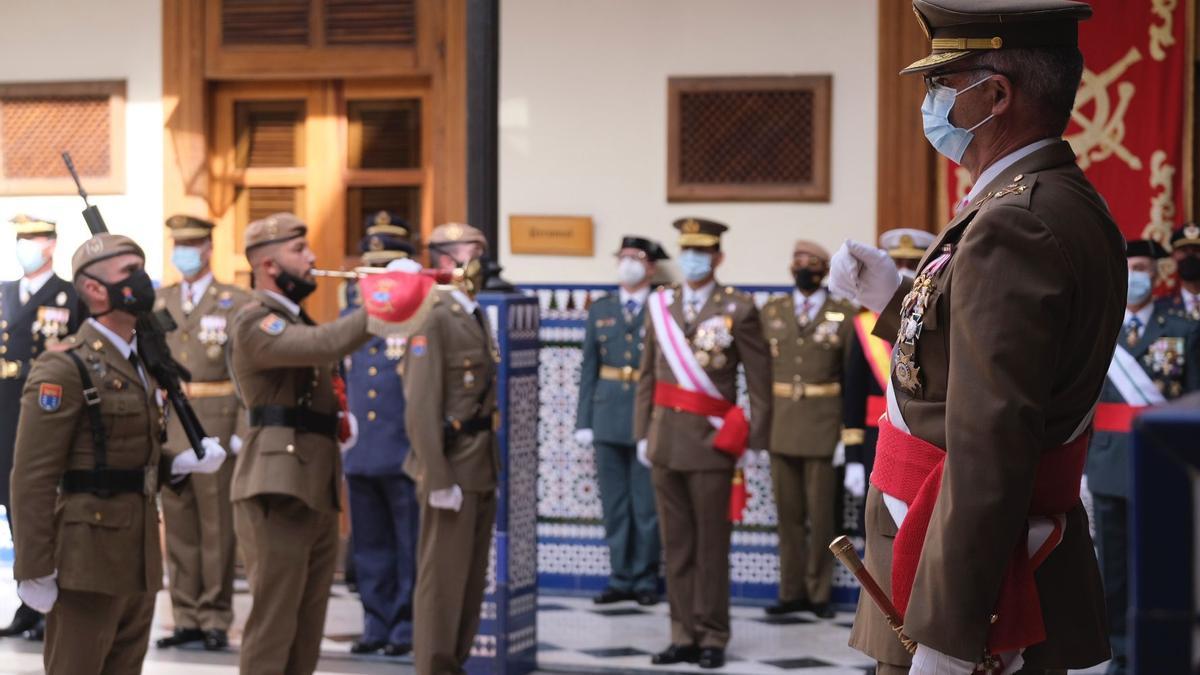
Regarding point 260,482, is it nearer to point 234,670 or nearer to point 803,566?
point 234,670

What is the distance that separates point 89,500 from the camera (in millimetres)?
4316

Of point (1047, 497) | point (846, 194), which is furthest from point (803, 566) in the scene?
point (1047, 497)

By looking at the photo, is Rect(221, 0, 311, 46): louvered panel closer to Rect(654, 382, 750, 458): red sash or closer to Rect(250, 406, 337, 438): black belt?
Rect(654, 382, 750, 458): red sash

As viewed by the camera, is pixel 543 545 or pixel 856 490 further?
pixel 543 545

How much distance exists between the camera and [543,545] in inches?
332

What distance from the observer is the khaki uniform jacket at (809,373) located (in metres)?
7.83

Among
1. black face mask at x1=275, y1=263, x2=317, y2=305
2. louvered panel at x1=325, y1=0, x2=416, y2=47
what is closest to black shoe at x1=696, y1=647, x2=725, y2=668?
black face mask at x1=275, y1=263, x2=317, y2=305

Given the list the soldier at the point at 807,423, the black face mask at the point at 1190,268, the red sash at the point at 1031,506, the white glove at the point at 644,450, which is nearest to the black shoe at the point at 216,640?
the white glove at the point at 644,450

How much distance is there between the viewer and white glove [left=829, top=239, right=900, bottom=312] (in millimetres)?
2805

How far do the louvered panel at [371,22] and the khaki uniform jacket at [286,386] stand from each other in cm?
355

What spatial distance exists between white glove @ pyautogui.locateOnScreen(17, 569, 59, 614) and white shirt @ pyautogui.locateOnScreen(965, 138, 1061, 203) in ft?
8.69

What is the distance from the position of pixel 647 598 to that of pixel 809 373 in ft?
4.31

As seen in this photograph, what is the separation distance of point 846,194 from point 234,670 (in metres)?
3.64

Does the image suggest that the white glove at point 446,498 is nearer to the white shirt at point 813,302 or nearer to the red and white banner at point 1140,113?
the white shirt at point 813,302
